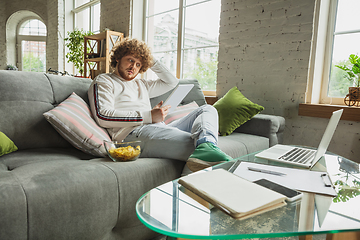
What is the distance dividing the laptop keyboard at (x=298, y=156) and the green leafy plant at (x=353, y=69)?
1.24 m

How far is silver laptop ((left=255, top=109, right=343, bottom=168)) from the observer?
0.95 m

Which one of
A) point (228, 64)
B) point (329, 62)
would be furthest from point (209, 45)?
point (329, 62)

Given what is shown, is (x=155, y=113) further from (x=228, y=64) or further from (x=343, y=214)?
(x=228, y=64)

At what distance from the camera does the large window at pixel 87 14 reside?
5645mm

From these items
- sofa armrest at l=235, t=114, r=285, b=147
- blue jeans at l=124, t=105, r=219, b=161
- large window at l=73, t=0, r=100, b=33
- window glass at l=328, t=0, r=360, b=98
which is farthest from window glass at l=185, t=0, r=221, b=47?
large window at l=73, t=0, r=100, b=33

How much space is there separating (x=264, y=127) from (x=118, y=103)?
1.25 m

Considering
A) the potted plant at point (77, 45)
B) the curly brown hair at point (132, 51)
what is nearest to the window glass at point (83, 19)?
the potted plant at point (77, 45)

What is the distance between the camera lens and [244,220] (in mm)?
546

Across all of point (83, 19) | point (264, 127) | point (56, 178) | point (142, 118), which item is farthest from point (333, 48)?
point (83, 19)

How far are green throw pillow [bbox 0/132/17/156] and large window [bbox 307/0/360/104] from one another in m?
2.42

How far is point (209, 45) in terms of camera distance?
3.47 metres

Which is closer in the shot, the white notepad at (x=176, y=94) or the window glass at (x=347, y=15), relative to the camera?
the white notepad at (x=176, y=94)

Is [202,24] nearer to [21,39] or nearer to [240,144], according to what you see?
[240,144]

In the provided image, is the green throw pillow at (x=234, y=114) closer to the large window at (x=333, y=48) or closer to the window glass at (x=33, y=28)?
the large window at (x=333, y=48)
